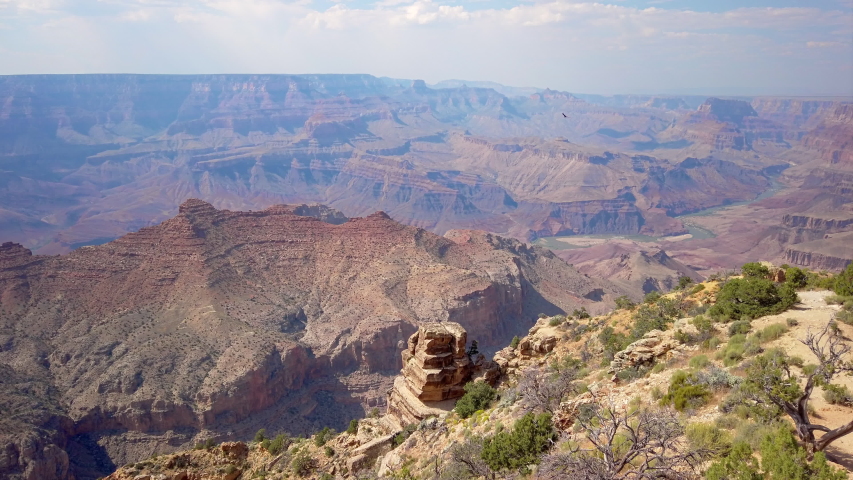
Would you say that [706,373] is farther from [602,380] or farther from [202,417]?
[202,417]

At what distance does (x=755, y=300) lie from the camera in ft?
76.2

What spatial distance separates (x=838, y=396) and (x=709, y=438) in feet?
14.0

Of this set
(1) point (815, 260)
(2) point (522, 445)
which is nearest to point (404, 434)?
(2) point (522, 445)

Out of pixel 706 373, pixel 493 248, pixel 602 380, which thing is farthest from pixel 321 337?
pixel 706 373

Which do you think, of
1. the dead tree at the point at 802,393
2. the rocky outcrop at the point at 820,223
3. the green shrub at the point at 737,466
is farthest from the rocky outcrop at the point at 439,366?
the rocky outcrop at the point at 820,223

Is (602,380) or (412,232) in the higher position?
(602,380)

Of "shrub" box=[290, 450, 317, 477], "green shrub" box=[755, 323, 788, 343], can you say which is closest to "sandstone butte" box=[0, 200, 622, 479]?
"shrub" box=[290, 450, 317, 477]

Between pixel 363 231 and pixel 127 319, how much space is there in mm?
35717

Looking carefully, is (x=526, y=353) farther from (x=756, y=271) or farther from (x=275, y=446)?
(x=275, y=446)

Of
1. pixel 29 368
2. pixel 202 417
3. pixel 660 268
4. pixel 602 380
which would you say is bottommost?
pixel 660 268

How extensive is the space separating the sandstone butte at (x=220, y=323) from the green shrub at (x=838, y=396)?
1837 cm

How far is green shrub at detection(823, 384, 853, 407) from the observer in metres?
14.8

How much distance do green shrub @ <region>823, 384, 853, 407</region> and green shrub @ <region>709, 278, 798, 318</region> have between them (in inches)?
292

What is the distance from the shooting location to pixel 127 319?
62.8 metres
